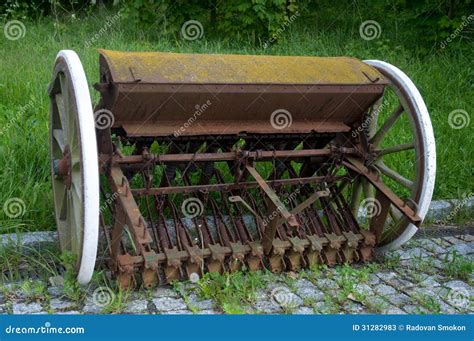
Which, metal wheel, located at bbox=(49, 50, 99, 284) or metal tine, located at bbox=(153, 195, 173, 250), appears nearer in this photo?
metal wheel, located at bbox=(49, 50, 99, 284)

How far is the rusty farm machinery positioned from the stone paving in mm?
128

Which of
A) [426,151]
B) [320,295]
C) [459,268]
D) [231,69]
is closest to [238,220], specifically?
[320,295]

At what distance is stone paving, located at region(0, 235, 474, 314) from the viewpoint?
323 centimetres

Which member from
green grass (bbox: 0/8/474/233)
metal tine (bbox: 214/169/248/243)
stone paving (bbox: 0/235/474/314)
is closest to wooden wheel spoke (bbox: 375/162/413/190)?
stone paving (bbox: 0/235/474/314)

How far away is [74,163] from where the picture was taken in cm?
331

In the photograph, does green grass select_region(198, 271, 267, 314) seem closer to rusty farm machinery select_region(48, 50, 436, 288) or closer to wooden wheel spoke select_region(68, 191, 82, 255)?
rusty farm machinery select_region(48, 50, 436, 288)

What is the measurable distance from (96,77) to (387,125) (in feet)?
8.96

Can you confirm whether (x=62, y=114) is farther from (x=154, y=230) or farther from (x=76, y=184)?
(x=154, y=230)

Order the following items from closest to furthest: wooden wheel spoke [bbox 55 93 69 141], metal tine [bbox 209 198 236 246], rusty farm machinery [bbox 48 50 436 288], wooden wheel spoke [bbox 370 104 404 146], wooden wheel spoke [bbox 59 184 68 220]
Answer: rusty farm machinery [bbox 48 50 436 288], wooden wheel spoke [bbox 55 93 69 141], wooden wheel spoke [bbox 59 184 68 220], metal tine [bbox 209 198 236 246], wooden wheel spoke [bbox 370 104 404 146]

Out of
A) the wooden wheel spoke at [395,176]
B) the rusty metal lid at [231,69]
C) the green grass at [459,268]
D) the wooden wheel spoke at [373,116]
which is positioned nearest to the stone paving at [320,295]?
the green grass at [459,268]

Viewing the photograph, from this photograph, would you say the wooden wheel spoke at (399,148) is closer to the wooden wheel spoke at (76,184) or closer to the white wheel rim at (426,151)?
the white wheel rim at (426,151)

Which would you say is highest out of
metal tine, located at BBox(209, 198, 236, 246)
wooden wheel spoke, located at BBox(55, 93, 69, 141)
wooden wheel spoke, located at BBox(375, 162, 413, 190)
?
wooden wheel spoke, located at BBox(55, 93, 69, 141)

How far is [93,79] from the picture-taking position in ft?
18.3

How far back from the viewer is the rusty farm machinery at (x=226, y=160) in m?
3.35
